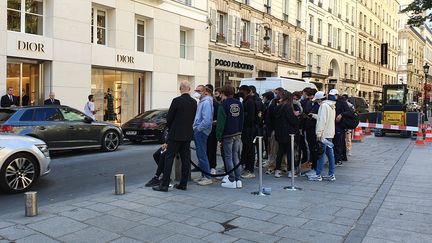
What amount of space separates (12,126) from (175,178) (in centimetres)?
518

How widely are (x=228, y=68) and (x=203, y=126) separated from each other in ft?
64.9

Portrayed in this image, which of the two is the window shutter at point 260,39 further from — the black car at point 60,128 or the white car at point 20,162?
the white car at point 20,162

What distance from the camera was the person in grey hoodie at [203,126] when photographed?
809 cm

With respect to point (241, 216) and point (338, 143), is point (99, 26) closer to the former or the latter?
point (338, 143)

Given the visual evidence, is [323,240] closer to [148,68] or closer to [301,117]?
[301,117]

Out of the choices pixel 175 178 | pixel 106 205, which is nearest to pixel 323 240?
pixel 106 205

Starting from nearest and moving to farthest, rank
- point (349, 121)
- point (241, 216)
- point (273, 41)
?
point (241, 216) < point (349, 121) < point (273, 41)

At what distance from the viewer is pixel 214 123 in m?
8.86

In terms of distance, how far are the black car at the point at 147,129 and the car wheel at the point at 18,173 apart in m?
7.63

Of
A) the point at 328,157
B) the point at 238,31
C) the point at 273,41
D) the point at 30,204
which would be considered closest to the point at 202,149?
the point at 328,157

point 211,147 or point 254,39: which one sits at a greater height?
point 254,39

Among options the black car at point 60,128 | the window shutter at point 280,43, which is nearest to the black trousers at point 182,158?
the black car at point 60,128

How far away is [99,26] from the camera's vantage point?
1933 centimetres

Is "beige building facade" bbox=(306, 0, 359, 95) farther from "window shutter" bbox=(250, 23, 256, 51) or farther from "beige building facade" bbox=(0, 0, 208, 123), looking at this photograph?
"beige building facade" bbox=(0, 0, 208, 123)
